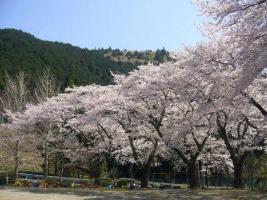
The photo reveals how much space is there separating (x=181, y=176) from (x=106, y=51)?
157 metres

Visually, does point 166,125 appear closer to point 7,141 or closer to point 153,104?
point 153,104

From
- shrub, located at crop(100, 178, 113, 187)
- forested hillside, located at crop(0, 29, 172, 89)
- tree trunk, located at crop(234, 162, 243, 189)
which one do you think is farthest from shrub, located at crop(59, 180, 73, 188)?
forested hillside, located at crop(0, 29, 172, 89)

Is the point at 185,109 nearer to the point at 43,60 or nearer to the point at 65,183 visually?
the point at 65,183

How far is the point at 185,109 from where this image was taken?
25000mm

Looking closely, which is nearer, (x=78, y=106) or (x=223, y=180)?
(x=78, y=106)

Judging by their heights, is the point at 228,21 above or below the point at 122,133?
above

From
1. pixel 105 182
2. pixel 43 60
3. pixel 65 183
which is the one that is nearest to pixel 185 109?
pixel 105 182

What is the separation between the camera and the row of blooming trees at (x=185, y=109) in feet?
47.9

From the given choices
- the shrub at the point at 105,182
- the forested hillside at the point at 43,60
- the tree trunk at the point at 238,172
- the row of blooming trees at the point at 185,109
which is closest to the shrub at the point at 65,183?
the shrub at the point at 105,182

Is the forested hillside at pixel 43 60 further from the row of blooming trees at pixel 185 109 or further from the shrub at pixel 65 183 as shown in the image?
the shrub at pixel 65 183

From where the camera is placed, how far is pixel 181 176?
4212 centimetres

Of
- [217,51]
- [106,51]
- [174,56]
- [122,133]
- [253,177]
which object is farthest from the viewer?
[106,51]

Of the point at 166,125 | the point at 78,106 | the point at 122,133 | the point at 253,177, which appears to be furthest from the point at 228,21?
the point at 253,177

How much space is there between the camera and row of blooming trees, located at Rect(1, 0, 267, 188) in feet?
47.9
